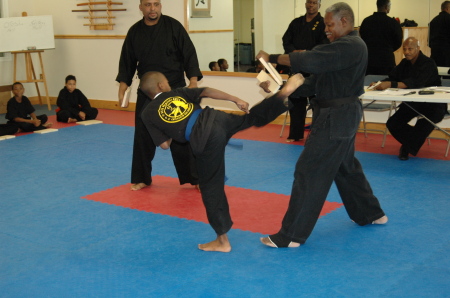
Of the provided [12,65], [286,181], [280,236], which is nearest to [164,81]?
[280,236]

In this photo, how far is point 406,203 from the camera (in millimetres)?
4621

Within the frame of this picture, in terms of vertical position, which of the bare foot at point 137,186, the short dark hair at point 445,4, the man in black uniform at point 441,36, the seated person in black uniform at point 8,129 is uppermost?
the short dark hair at point 445,4

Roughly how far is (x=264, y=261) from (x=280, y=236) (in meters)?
0.25

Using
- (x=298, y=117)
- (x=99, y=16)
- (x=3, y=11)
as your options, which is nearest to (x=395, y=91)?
(x=298, y=117)

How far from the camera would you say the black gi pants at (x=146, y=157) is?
16.8ft

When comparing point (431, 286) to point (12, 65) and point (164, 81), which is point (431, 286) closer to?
point (164, 81)

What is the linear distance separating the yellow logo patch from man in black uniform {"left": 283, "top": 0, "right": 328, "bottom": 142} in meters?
3.56

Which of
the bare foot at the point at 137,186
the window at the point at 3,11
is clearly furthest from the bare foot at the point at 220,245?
the window at the point at 3,11

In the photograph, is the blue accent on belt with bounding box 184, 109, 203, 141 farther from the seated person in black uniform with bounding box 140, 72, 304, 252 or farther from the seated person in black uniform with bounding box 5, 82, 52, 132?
the seated person in black uniform with bounding box 5, 82, 52, 132

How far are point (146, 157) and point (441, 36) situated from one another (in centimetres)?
394

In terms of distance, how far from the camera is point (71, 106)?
9.05 m

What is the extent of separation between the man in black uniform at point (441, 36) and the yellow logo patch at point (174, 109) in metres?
4.43

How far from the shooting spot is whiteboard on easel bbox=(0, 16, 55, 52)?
9.88 meters

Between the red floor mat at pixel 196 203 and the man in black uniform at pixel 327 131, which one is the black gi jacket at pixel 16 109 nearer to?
the red floor mat at pixel 196 203
